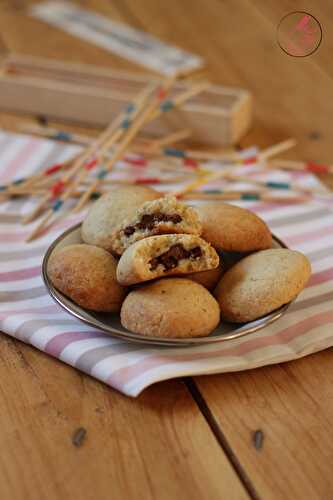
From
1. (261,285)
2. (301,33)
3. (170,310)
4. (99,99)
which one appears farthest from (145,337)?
(99,99)

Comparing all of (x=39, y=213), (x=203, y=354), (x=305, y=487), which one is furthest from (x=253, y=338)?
(x=39, y=213)

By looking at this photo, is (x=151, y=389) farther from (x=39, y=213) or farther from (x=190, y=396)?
(x=39, y=213)

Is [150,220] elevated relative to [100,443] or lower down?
elevated

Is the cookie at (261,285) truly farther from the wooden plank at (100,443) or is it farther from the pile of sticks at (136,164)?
the pile of sticks at (136,164)

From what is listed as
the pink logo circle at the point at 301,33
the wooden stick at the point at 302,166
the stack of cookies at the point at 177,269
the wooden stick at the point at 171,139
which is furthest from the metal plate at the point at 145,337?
the wooden stick at the point at 171,139

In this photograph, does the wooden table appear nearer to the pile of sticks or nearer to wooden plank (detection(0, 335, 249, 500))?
wooden plank (detection(0, 335, 249, 500))

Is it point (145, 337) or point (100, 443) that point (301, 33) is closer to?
point (145, 337)

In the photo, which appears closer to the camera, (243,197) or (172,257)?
(172,257)

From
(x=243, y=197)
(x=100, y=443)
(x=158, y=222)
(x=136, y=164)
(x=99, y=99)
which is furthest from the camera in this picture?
(x=99, y=99)
